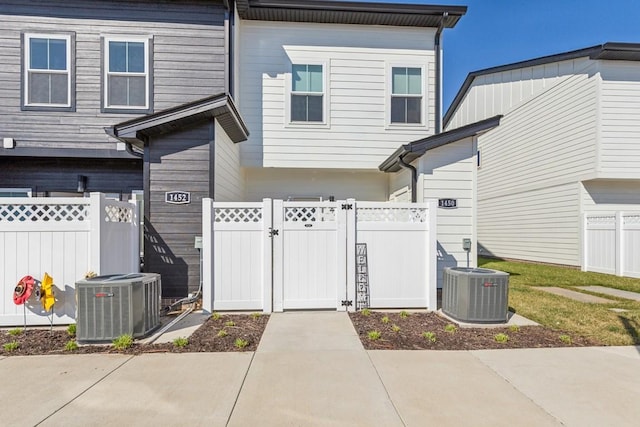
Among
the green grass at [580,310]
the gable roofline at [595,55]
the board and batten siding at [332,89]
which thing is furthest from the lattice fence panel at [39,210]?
the gable roofline at [595,55]

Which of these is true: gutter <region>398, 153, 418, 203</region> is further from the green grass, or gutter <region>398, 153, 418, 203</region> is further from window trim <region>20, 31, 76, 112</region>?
window trim <region>20, 31, 76, 112</region>

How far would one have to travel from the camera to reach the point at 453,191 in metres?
7.15

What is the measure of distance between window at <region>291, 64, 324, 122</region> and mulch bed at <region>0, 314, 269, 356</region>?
18.3 ft

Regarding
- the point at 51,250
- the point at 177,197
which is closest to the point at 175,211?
the point at 177,197

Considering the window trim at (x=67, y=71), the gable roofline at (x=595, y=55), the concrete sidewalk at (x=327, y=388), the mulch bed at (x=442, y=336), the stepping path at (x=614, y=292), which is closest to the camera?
the concrete sidewalk at (x=327, y=388)

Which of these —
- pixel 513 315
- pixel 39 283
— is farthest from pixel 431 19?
pixel 39 283

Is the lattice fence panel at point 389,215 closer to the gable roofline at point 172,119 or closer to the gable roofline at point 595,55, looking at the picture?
the gable roofline at point 172,119

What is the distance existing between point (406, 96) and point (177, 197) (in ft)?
20.4

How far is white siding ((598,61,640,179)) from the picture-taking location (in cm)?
1027

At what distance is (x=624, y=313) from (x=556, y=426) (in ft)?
14.6

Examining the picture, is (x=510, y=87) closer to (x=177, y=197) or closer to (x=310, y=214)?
(x=310, y=214)

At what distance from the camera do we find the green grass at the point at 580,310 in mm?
4789

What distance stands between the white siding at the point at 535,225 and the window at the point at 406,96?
6.35 meters

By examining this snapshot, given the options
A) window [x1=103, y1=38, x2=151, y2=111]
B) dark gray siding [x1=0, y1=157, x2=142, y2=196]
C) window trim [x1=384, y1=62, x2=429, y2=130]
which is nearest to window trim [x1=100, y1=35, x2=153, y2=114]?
window [x1=103, y1=38, x2=151, y2=111]
